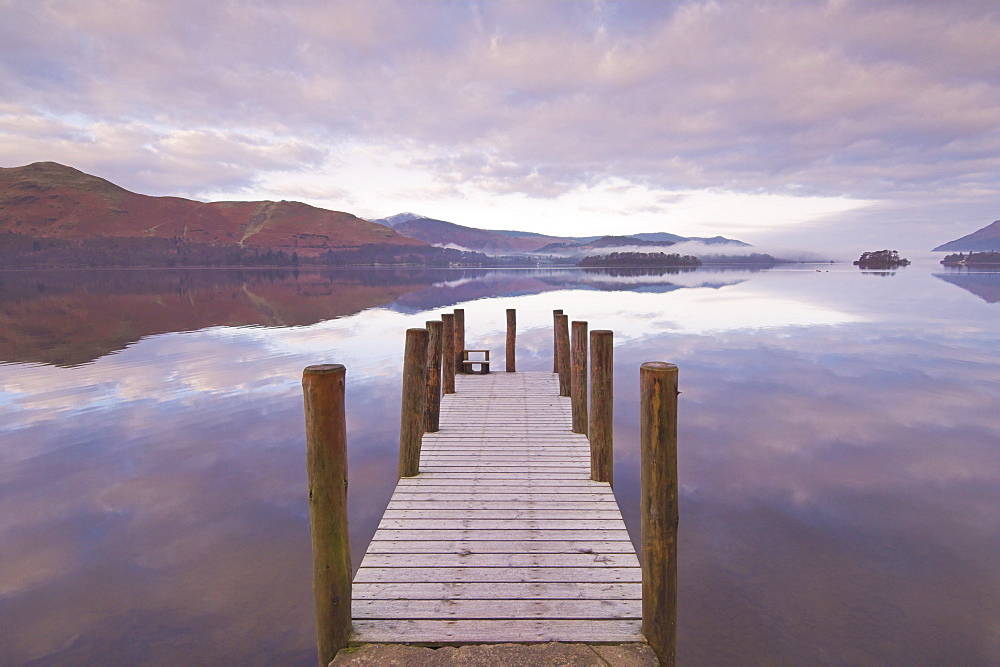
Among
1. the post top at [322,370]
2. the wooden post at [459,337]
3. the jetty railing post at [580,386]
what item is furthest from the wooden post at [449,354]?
the post top at [322,370]

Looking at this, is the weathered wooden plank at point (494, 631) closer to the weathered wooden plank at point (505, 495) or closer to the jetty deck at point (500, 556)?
the jetty deck at point (500, 556)

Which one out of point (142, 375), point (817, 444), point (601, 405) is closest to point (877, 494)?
point (817, 444)

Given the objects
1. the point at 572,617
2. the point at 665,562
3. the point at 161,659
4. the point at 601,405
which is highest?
the point at 601,405

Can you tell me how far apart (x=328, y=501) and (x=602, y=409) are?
157 inches

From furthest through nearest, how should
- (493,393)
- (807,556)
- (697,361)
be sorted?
(697,361)
(493,393)
(807,556)

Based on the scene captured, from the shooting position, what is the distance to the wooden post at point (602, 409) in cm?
680

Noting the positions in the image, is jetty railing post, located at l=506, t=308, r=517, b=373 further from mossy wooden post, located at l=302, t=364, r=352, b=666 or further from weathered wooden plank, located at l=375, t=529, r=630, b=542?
mossy wooden post, located at l=302, t=364, r=352, b=666

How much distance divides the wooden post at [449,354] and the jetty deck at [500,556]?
14.3 ft

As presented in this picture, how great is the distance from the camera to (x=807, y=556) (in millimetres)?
6750

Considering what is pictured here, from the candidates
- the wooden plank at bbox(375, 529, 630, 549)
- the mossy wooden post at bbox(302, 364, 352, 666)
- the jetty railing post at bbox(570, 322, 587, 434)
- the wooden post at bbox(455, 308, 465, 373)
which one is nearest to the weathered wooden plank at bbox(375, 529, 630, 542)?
the wooden plank at bbox(375, 529, 630, 549)

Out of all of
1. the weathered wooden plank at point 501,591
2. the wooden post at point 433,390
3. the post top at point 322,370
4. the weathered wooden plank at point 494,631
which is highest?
the post top at point 322,370

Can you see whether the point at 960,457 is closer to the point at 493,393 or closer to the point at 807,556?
the point at 807,556

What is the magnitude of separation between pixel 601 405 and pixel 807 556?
3.38 meters

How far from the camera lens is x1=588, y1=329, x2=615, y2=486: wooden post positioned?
680 cm
